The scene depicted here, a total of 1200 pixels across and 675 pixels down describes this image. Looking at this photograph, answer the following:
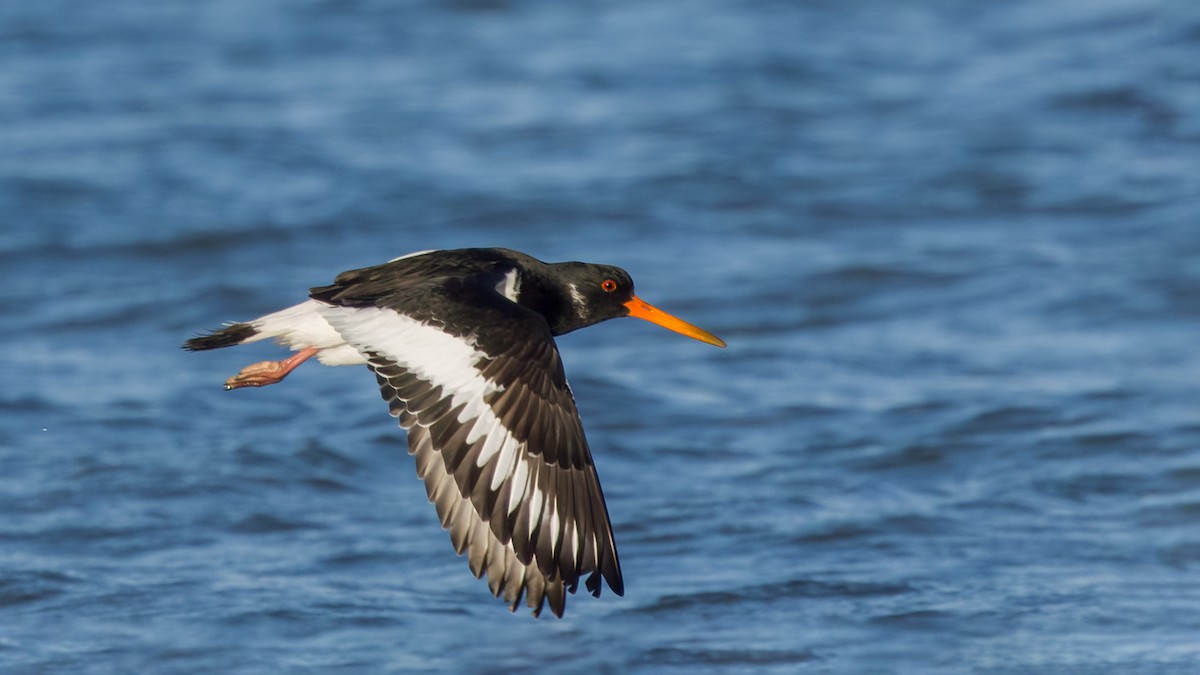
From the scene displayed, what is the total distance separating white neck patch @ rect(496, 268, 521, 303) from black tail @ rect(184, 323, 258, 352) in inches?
34.2

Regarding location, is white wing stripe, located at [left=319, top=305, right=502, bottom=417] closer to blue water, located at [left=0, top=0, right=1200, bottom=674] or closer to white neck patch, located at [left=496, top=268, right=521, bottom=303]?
white neck patch, located at [left=496, top=268, right=521, bottom=303]

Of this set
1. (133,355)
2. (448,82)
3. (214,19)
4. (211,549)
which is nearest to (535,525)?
(211,549)

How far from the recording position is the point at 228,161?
44.2 feet

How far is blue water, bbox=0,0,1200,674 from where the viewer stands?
725 cm

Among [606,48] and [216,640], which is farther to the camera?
[606,48]

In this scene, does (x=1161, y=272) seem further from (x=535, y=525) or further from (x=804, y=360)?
(x=535, y=525)

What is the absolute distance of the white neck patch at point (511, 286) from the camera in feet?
20.6

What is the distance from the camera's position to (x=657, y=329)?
10953 millimetres

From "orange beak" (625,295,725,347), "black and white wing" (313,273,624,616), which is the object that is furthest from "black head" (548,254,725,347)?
"black and white wing" (313,273,624,616)

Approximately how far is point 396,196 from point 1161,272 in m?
5.28

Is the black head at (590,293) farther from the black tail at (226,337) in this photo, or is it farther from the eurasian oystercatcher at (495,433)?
the black tail at (226,337)

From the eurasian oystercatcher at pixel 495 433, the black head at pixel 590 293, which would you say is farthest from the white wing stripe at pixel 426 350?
the black head at pixel 590 293

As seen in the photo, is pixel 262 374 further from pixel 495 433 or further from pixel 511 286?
pixel 495 433

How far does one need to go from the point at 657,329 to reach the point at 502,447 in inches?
219
